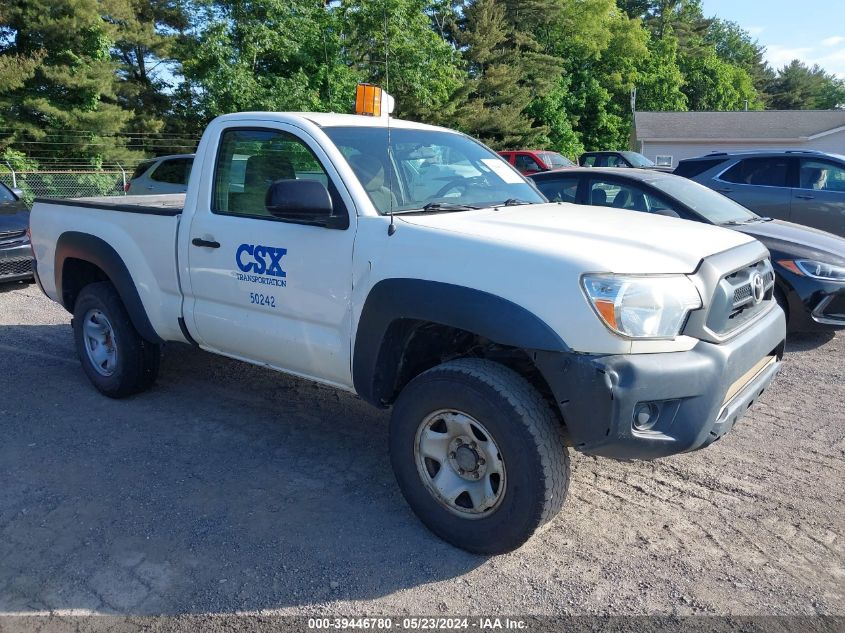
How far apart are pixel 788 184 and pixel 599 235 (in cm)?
744

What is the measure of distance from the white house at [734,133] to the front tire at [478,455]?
38.2m

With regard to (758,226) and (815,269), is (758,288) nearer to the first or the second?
(815,269)

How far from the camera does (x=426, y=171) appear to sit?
4125 mm

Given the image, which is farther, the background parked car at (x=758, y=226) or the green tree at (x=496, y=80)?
the green tree at (x=496, y=80)

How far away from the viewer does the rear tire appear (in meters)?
5.07

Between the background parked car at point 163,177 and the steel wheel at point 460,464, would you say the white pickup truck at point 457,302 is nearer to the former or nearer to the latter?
Answer: the steel wheel at point 460,464

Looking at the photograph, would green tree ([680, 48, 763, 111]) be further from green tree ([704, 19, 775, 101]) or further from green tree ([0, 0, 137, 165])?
green tree ([0, 0, 137, 165])

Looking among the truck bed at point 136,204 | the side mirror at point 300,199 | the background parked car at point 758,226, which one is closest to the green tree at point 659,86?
the background parked car at point 758,226

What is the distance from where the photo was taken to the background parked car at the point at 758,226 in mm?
6363

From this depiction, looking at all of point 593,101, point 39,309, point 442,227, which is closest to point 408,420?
point 442,227

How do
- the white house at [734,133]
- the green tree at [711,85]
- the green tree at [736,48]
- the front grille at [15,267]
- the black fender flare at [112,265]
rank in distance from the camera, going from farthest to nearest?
1. the green tree at [736,48]
2. the green tree at [711,85]
3. the white house at [734,133]
4. the front grille at [15,267]
5. the black fender flare at [112,265]

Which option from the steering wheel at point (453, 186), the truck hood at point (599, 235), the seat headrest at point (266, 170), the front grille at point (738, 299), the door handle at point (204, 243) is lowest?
the front grille at point (738, 299)

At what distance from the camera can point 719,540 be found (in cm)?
339

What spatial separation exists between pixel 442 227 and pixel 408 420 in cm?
92
